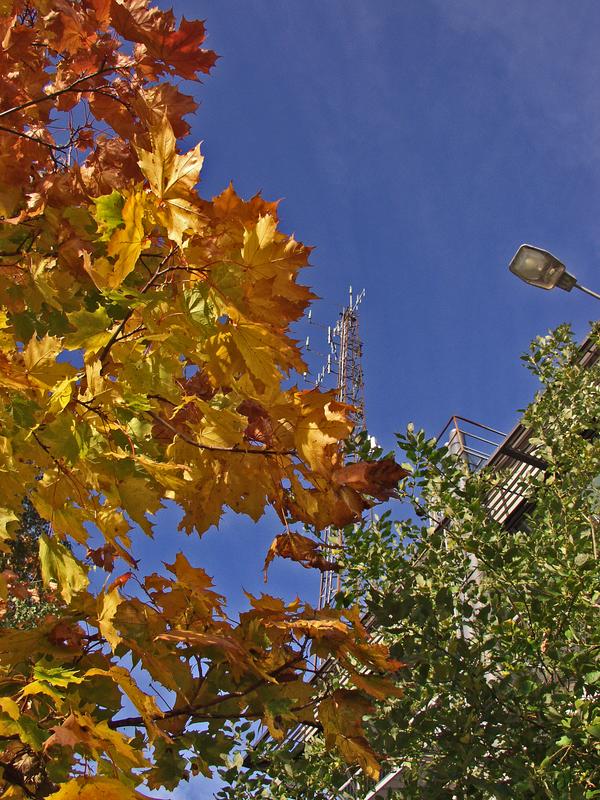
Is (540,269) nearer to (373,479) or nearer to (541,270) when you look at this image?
(541,270)

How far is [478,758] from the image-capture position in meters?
2.68

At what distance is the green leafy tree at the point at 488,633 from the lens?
2600mm

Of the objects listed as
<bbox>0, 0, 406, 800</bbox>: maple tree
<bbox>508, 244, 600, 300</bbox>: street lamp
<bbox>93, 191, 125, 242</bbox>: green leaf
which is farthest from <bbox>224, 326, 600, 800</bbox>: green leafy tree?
<bbox>93, 191, 125, 242</bbox>: green leaf

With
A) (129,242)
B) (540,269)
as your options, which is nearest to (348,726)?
(129,242)

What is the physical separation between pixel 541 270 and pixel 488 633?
3.57 meters

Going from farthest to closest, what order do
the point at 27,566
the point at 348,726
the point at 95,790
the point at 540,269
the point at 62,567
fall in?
1. the point at 27,566
2. the point at 540,269
3. the point at 348,726
4. the point at 62,567
5. the point at 95,790

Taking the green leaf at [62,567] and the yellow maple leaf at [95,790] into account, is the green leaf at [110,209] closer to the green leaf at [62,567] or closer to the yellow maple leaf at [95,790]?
the green leaf at [62,567]

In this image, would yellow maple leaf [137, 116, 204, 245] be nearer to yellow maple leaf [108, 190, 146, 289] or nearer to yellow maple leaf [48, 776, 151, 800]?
yellow maple leaf [108, 190, 146, 289]

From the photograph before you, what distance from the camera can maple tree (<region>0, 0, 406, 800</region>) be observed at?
54.6 inches

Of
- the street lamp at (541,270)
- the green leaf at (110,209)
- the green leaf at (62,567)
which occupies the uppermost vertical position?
the street lamp at (541,270)

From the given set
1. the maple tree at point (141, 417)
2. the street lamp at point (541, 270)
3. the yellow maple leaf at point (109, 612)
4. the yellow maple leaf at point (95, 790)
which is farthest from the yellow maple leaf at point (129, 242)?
the street lamp at point (541, 270)

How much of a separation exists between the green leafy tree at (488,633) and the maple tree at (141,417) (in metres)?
0.56

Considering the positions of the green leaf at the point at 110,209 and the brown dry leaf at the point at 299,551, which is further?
the brown dry leaf at the point at 299,551

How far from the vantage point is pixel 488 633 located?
352 centimetres
